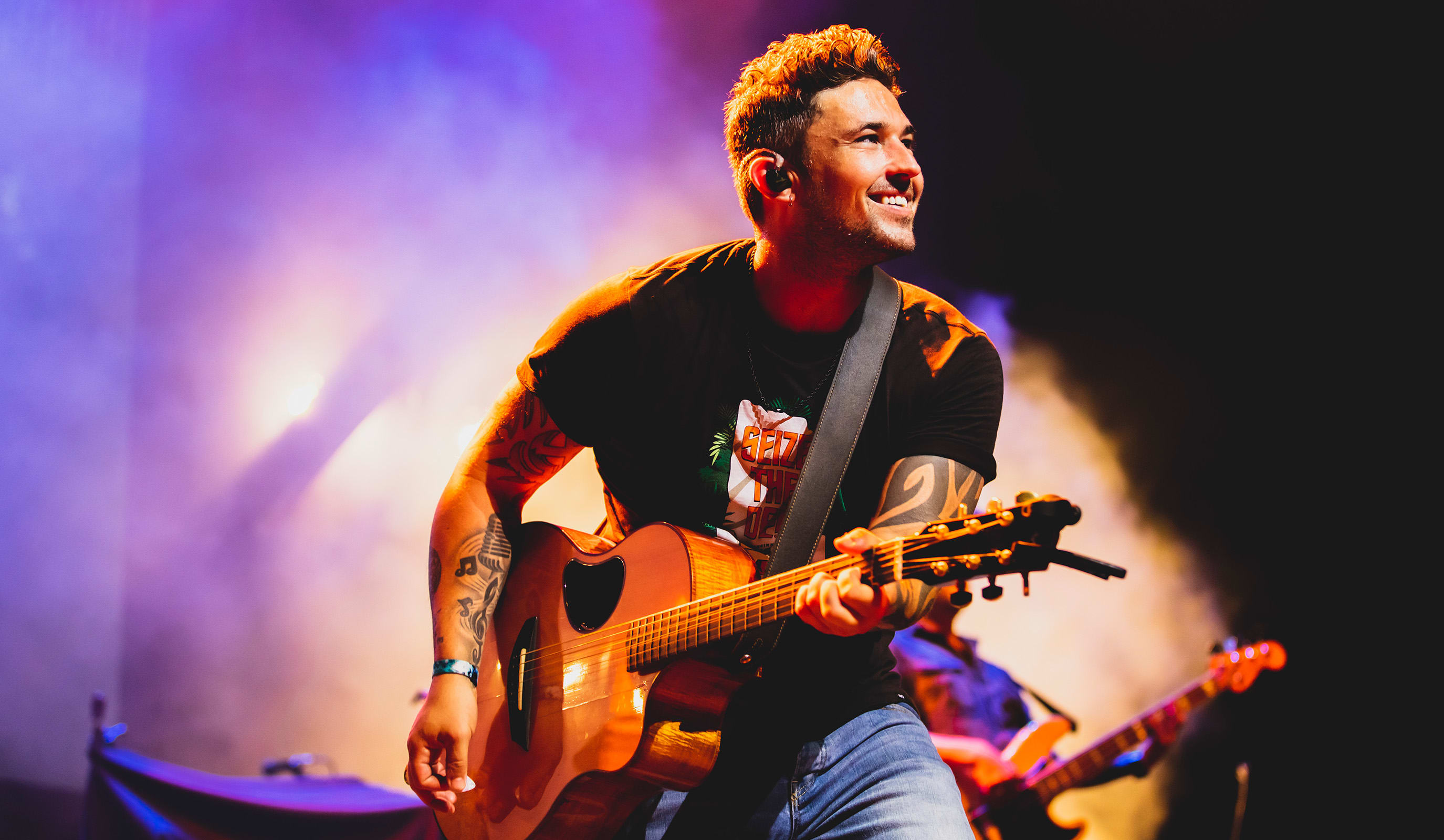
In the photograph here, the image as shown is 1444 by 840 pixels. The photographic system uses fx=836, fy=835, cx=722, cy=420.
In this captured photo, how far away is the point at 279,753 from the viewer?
256 inches

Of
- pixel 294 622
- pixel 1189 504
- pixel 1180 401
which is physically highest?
pixel 1180 401

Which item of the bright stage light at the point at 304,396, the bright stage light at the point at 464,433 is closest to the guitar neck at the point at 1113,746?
the bright stage light at the point at 464,433

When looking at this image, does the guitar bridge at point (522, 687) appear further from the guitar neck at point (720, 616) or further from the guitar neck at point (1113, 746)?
the guitar neck at point (1113, 746)

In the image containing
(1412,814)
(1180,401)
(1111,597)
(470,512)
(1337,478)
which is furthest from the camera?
(1111,597)

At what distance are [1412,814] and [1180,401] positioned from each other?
2.70m

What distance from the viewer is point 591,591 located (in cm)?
242

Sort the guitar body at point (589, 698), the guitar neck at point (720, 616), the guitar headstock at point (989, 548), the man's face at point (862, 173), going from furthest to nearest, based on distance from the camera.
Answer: the man's face at point (862, 173) → the guitar body at point (589, 698) → the guitar neck at point (720, 616) → the guitar headstock at point (989, 548)

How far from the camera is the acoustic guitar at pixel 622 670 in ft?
6.55

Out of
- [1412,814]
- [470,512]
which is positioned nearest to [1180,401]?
[1412,814]

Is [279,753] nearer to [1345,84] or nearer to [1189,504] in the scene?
[1189,504]

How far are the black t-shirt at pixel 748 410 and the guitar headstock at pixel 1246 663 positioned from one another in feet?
13.4

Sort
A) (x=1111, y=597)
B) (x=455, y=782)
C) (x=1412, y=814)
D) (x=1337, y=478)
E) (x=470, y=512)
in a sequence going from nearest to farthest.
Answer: (x=455, y=782), (x=470, y=512), (x=1412, y=814), (x=1337, y=478), (x=1111, y=597)

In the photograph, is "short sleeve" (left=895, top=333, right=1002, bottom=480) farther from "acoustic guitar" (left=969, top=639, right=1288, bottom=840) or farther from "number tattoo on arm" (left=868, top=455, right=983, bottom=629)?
"acoustic guitar" (left=969, top=639, right=1288, bottom=840)


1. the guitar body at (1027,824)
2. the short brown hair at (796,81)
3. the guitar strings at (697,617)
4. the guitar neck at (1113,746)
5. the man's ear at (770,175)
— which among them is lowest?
the guitar body at (1027,824)
